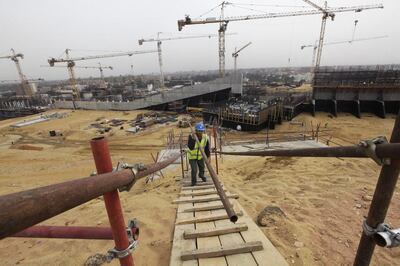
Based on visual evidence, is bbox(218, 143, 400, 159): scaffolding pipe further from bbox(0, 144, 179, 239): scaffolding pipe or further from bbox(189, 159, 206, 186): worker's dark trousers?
bbox(189, 159, 206, 186): worker's dark trousers

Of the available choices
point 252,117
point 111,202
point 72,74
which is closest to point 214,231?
point 111,202

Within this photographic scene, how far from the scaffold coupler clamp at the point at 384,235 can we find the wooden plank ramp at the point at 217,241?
1.58m

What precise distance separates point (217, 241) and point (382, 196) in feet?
7.72

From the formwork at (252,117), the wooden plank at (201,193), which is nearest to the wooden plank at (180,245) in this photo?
the wooden plank at (201,193)

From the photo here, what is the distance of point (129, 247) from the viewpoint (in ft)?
5.33

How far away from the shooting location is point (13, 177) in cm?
1414

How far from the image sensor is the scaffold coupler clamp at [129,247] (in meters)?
1.59

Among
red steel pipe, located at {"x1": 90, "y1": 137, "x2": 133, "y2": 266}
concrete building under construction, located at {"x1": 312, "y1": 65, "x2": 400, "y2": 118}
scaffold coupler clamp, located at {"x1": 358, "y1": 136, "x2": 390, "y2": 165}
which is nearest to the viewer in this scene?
scaffold coupler clamp, located at {"x1": 358, "y1": 136, "x2": 390, "y2": 165}

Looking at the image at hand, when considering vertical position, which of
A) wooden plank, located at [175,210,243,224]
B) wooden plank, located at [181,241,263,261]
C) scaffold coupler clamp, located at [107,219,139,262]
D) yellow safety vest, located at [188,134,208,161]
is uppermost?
scaffold coupler clamp, located at [107,219,139,262]

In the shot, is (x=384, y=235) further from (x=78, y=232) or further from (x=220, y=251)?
(x=78, y=232)

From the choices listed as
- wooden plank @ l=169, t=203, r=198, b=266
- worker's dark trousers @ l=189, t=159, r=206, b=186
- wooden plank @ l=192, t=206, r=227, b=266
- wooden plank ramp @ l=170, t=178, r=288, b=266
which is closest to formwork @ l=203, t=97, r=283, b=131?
worker's dark trousers @ l=189, t=159, r=206, b=186

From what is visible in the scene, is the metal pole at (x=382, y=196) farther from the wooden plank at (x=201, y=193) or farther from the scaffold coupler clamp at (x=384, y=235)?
the wooden plank at (x=201, y=193)

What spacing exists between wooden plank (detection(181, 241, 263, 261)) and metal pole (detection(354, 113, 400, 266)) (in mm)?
1533

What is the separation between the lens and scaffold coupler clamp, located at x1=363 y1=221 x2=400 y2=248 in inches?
55.7
